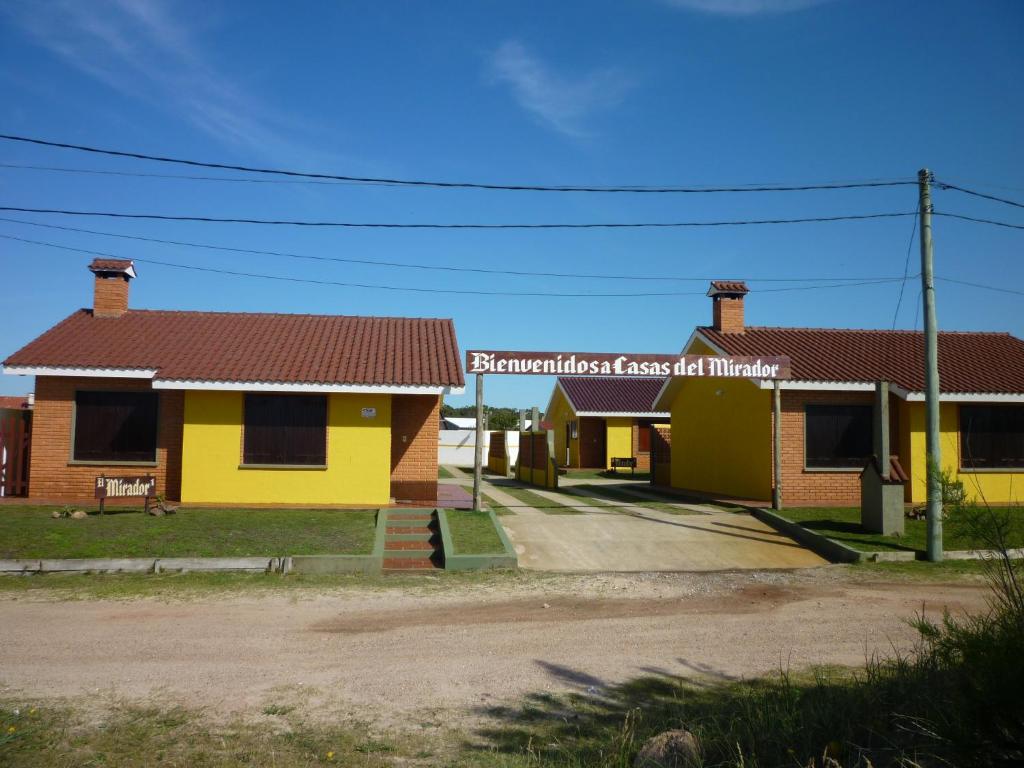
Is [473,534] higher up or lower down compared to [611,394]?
lower down

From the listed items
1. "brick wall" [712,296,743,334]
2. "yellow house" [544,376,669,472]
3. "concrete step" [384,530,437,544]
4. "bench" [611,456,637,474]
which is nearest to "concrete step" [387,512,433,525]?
"concrete step" [384,530,437,544]

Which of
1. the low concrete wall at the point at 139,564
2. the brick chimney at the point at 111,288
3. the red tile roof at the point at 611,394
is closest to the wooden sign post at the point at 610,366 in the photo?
the low concrete wall at the point at 139,564

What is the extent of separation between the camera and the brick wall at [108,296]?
20.5 m

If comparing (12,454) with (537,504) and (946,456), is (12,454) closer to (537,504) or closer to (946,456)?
(537,504)

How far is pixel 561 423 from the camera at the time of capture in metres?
42.0

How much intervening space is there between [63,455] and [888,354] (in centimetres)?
2042

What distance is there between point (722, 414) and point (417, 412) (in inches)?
341

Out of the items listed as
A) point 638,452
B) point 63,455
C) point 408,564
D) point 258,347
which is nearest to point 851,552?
point 408,564

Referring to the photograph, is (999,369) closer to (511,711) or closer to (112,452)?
(511,711)

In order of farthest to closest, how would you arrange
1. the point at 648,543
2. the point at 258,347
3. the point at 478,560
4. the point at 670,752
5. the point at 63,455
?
the point at 258,347 < the point at 63,455 < the point at 648,543 < the point at 478,560 < the point at 670,752

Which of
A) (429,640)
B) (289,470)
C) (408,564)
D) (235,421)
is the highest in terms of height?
(235,421)

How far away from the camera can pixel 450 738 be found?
5.94m

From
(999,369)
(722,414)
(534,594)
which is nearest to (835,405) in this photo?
(722,414)

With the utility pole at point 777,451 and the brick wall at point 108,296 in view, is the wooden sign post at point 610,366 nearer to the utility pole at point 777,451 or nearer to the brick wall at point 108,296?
the utility pole at point 777,451
